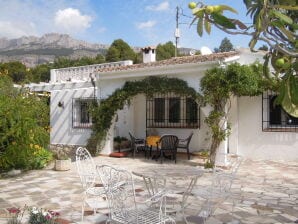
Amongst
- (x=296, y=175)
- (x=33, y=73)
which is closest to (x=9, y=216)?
(x=296, y=175)

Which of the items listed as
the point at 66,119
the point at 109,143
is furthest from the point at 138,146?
the point at 66,119

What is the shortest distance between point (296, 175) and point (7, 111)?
889cm

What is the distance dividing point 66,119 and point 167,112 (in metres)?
5.06

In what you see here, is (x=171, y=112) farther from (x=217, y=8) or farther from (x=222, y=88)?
(x=217, y=8)

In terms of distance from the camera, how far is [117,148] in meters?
15.7

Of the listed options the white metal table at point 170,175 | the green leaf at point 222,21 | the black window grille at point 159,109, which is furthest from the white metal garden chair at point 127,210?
the black window grille at point 159,109

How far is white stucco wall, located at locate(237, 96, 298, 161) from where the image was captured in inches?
527

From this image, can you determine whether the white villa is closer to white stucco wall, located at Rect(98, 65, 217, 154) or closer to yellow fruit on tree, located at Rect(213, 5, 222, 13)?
white stucco wall, located at Rect(98, 65, 217, 154)

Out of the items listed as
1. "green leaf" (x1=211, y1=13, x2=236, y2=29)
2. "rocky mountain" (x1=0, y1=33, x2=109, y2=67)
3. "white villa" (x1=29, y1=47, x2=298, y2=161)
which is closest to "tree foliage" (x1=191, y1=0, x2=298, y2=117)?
"green leaf" (x1=211, y1=13, x2=236, y2=29)

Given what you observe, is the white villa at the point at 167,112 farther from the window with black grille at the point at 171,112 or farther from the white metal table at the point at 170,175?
the white metal table at the point at 170,175

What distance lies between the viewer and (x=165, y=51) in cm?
3656

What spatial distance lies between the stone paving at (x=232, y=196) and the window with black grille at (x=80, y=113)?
5.17m

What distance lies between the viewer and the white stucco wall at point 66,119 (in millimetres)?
16812

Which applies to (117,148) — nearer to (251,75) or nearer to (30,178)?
(30,178)
